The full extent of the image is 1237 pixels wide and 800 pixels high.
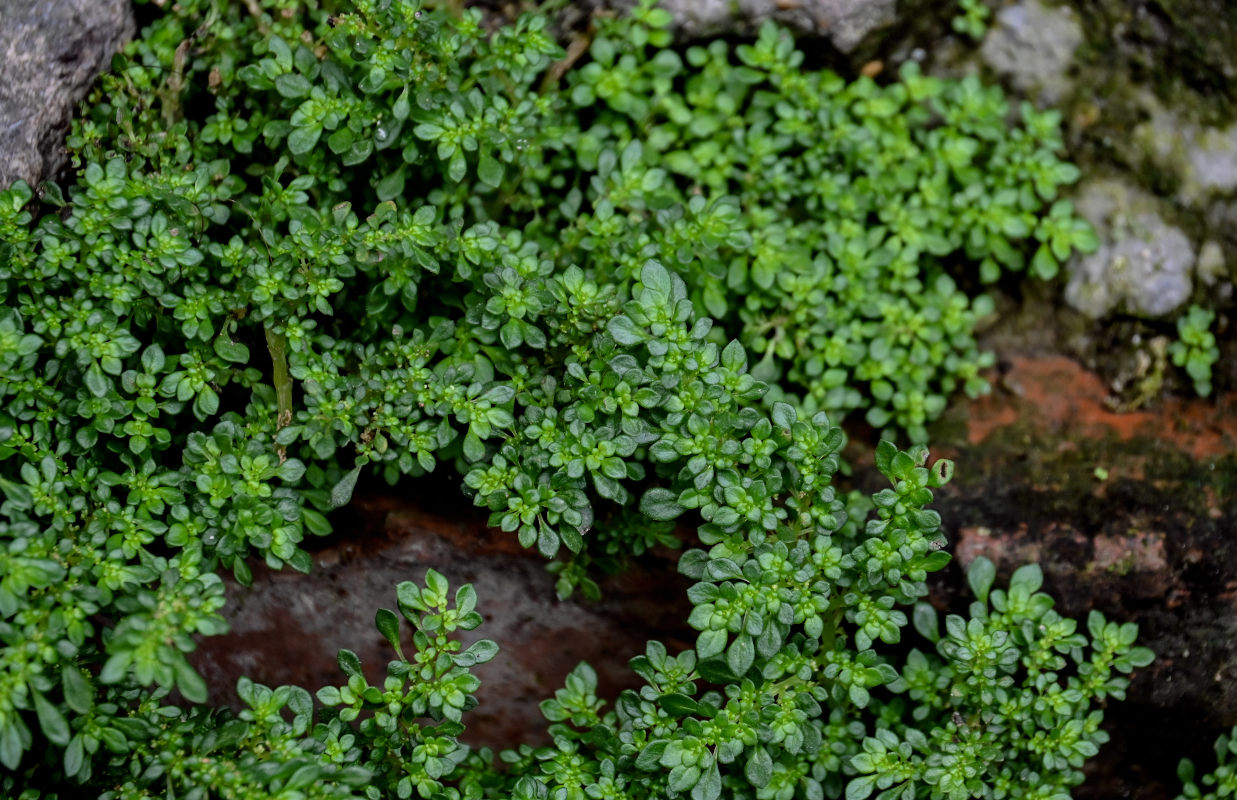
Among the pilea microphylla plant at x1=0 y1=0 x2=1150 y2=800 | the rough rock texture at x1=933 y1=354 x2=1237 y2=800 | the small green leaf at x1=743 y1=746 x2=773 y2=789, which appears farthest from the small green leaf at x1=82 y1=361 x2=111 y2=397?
the rough rock texture at x1=933 y1=354 x2=1237 y2=800

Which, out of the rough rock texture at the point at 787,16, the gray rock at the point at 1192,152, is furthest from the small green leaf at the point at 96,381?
the gray rock at the point at 1192,152

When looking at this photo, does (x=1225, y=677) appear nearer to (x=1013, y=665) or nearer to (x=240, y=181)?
(x=1013, y=665)

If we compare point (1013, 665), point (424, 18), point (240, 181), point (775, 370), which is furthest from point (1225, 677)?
point (240, 181)

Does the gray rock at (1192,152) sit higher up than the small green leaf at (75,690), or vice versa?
the gray rock at (1192,152)

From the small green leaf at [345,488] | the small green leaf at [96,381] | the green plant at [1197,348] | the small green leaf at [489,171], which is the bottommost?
the small green leaf at [345,488]

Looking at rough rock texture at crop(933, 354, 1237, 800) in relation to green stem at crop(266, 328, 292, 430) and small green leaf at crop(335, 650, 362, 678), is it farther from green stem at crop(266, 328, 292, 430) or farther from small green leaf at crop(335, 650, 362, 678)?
green stem at crop(266, 328, 292, 430)

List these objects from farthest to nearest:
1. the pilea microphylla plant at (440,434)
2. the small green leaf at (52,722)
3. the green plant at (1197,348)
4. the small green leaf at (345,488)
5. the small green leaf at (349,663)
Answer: the green plant at (1197,348), the small green leaf at (345,488), the small green leaf at (349,663), the pilea microphylla plant at (440,434), the small green leaf at (52,722)

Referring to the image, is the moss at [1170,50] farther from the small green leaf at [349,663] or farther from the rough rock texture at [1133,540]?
the small green leaf at [349,663]

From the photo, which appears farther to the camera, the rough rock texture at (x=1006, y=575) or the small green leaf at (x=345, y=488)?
the rough rock texture at (x=1006, y=575)
